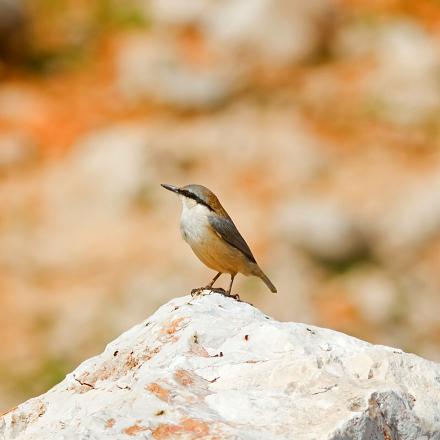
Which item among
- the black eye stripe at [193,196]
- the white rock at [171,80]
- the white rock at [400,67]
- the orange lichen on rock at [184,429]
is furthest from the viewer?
the white rock at [400,67]

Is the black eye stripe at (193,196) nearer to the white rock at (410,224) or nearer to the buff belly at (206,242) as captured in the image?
the buff belly at (206,242)

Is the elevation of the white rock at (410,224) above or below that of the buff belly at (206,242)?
above

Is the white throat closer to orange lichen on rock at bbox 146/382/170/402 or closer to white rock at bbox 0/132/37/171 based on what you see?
orange lichen on rock at bbox 146/382/170/402

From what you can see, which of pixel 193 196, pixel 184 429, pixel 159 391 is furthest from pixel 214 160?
pixel 184 429

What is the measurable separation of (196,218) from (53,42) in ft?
44.0

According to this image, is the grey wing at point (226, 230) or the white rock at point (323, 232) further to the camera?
the white rock at point (323, 232)

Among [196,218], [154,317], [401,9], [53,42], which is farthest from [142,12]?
[154,317]

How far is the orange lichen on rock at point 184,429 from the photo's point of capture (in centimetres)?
473

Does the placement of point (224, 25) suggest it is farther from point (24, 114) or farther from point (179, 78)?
point (24, 114)

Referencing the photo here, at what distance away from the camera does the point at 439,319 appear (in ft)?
49.7

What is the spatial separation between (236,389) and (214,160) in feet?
40.5

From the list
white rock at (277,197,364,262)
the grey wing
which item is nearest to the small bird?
the grey wing

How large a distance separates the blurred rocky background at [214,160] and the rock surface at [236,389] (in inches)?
296

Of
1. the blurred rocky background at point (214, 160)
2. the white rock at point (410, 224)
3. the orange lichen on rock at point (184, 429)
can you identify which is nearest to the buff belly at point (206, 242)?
the orange lichen on rock at point (184, 429)
